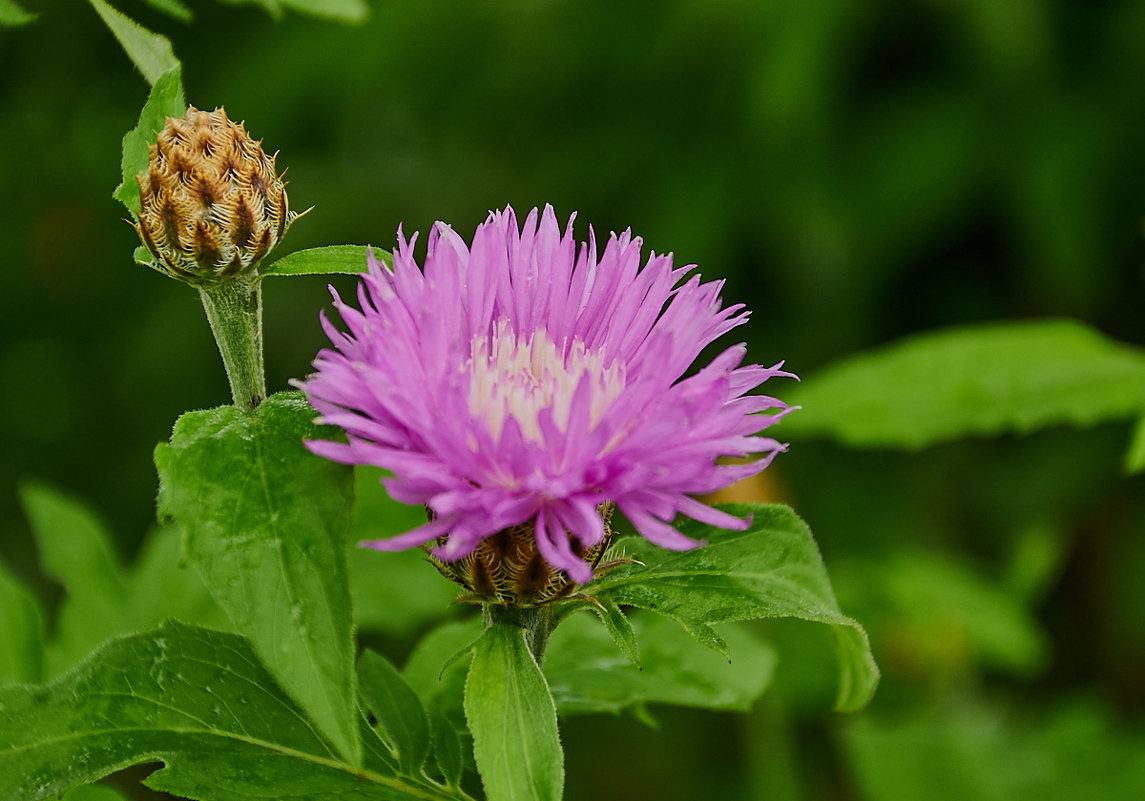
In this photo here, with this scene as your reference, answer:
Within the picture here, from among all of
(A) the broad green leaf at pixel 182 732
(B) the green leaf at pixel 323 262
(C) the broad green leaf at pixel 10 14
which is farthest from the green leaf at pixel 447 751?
(C) the broad green leaf at pixel 10 14

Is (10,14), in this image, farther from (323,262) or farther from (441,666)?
(441,666)

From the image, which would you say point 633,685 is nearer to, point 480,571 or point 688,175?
point 480,571

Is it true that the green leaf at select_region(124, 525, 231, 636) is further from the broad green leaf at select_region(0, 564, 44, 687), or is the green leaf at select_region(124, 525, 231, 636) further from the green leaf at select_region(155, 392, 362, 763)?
the green leaf at select_region(155, 392, 362, 763)

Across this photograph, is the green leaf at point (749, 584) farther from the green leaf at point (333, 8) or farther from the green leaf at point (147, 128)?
the green leaf at point (333, 8)

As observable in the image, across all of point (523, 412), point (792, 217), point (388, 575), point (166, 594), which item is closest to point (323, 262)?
point (523, 412)

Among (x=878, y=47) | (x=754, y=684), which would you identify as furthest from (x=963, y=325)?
(x=754, y=684)

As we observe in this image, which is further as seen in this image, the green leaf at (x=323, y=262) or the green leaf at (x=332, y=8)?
the green leaf at (x=332, y=8)
